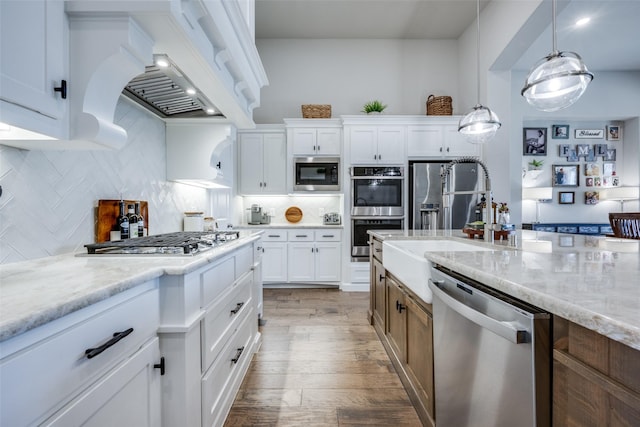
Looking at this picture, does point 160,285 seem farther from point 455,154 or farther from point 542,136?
point 542,136

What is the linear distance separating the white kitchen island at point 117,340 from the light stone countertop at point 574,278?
105 cm

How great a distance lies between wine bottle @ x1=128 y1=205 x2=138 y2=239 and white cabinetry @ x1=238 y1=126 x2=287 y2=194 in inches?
105

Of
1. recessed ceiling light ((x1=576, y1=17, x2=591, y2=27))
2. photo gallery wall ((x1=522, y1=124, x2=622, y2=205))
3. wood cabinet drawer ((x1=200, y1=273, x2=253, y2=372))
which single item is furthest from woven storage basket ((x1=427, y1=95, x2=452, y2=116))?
wood cabinet drawer ((x1=200, y1=273, x2=253, y2=372))

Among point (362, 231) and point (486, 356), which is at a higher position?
point (362, 231)

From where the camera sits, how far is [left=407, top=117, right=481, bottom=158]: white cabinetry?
424cm

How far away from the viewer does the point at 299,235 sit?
14.0 feet

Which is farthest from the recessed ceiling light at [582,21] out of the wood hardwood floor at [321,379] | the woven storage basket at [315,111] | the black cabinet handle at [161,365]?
the black cabinet handle at [161,365]

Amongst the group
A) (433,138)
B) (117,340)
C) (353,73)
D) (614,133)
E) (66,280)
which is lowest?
(117,340)

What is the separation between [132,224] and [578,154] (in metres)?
7.95

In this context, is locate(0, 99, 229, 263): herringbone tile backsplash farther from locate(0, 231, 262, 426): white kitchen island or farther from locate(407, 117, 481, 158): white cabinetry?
locate(407, 117, 481, 158): white cabinetry

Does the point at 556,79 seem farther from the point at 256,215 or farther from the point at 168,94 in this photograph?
the point at 256,215

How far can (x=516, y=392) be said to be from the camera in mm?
838

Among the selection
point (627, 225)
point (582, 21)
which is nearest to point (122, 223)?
point (627, 225)

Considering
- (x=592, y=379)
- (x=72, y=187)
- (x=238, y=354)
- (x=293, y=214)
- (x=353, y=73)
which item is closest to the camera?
(x=592, y=379)
